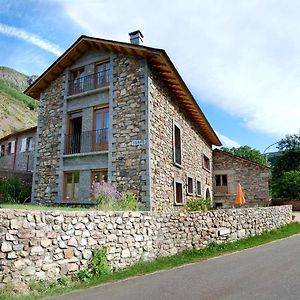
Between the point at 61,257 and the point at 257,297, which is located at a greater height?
the point at 61,257

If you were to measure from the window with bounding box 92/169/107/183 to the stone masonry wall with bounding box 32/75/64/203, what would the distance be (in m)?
1.90

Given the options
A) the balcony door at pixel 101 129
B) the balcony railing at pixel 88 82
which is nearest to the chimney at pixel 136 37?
the balcony railing at pixel 88 82

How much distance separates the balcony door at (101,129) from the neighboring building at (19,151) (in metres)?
8.67

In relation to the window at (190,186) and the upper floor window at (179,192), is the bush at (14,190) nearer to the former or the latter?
the upper floor window at (179,192)

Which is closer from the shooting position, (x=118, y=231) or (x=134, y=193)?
(x=118, y=231)

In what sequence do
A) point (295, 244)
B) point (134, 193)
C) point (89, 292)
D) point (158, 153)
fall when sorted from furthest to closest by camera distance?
point (158, 153) < point (134, 193) < point (295, 244) < point (89, 292)

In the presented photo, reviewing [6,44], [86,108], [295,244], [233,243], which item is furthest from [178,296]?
[86,108]

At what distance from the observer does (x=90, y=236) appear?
661 centimetres

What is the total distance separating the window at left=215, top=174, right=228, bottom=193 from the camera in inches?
891

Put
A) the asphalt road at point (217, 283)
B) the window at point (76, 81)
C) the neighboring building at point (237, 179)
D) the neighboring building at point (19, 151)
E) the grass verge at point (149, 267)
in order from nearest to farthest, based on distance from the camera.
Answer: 1. the asphalt road at point (217, 283)
2. the grass verge at point (149, 267)
3. the window at point (76, 81)
4. the neighboring building at point (19, 151)
5. the neighboring building at point (237, 179)

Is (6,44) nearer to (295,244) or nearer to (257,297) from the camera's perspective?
(257,297)

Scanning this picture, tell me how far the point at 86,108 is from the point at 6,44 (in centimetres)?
470

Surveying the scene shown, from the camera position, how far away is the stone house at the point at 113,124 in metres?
11.6

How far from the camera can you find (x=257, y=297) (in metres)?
4.62
